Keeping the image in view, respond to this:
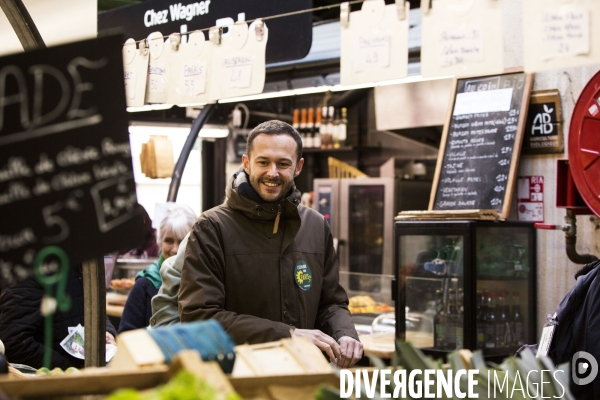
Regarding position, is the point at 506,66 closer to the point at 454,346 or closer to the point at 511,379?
the point at 454,346

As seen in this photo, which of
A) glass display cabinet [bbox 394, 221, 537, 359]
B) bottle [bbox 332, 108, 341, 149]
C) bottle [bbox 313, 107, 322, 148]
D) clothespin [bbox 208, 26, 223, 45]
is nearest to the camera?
clothespin [bbox 208, 26, 223, 45]

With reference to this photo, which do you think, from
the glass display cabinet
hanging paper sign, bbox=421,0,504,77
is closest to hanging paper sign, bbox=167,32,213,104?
hanging paper sign, bbox=421,0,504,77

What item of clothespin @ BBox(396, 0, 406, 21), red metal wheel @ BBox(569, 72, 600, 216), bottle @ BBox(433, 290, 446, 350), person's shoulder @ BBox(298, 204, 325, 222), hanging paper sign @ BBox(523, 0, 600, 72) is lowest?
bottle @ BBox(433, 290, 446, 350)

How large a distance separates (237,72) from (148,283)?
4.98ft

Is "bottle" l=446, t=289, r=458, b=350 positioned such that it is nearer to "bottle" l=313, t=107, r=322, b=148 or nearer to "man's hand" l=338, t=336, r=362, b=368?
"man's hand" l=338, t=336, r=362, b=368

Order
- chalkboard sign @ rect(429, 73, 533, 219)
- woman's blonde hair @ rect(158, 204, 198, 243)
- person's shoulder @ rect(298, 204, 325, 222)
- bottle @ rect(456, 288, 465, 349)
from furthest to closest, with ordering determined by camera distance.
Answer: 1. chalkboard sign @ rect(429, 73, 533, 219)
2. bottle @ rect(456, 288, 465, 349)
3. woman's blonde hair @ rect(158, 204, 198, 243)
4. person's shoulder @ rect(298, 204, 325, 222)

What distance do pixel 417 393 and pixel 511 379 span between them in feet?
0.83

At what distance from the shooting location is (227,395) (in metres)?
1.34

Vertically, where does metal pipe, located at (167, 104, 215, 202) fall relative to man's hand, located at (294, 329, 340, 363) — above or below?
above

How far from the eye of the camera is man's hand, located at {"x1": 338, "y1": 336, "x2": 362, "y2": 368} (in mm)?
2963

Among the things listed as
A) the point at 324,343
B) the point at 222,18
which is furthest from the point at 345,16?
the point at 324,343

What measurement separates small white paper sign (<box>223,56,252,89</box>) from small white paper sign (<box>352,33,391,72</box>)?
0.56 meters

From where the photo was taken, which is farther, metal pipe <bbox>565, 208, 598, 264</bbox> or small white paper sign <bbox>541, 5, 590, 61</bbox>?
metal pipe <bbox>565, 208, 598, 264</bbox>

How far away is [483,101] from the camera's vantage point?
506 centimetres
